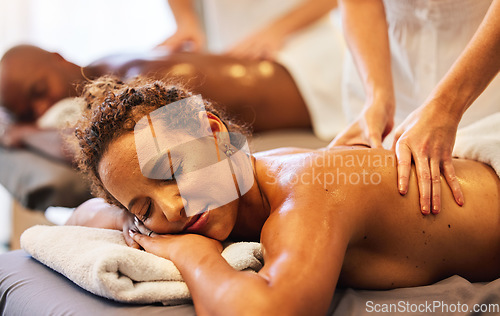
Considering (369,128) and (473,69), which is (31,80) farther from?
(473,69)

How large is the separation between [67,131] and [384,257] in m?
0.93

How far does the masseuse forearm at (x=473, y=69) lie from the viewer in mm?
1016

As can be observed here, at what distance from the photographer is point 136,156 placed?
35.9 inches

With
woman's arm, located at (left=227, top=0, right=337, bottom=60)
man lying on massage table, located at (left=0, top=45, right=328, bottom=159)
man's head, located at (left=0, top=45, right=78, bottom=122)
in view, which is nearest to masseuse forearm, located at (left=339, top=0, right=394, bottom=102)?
man lying on massage table, located at (left=0, top=45, right=328, bottom=159)

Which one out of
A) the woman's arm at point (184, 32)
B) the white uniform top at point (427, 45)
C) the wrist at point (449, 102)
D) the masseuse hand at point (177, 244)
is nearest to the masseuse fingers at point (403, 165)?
the wrist at point (449, 102)

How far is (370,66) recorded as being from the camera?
1401mm

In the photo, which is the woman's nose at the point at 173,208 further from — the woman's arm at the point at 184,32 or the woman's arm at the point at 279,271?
the woman's arm at the point at 184,32

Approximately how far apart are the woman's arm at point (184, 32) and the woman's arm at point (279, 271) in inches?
77.6

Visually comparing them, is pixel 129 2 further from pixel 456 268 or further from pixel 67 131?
pixel 456 268

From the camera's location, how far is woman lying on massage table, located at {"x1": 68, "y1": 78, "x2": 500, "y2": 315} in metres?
0.84

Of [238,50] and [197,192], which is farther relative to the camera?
[238,50]

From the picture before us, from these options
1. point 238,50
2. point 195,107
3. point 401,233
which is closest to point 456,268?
point 401,233

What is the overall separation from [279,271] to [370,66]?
825 mm

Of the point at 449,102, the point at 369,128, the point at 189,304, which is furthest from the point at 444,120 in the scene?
the point at 189,304
